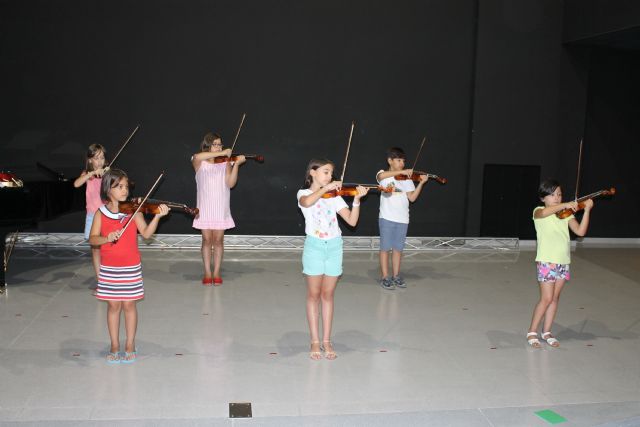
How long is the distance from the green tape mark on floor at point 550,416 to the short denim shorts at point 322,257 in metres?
1.53

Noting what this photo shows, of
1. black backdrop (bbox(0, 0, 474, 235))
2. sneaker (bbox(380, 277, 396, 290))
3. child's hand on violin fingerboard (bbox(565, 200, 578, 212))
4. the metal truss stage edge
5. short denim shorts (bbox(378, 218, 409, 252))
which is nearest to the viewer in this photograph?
child's hand on violin fingerboard (bbox(565, 200, 578, 212))

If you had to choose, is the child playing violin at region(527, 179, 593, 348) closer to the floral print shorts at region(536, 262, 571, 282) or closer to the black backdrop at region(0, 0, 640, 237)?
the floral print shorts at region(536, 262, 571, 282)

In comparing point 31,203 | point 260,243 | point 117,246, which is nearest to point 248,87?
point 260,243

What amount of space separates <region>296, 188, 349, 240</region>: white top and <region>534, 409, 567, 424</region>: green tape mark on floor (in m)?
1.67

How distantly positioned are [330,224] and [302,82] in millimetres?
4793

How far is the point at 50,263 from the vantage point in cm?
745

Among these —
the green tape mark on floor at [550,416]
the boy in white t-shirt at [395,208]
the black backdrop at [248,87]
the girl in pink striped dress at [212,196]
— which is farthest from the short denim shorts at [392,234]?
the green tape mark on floor at [550,416]

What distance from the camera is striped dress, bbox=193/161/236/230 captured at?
6.52 metres

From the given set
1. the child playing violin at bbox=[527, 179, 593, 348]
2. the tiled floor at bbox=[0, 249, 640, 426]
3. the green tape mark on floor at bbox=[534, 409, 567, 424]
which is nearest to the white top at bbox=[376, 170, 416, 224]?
the tiled floor at bbox=[0, 249, 640, 426]

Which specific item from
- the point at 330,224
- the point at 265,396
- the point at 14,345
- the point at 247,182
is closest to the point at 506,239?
the point at 247,182

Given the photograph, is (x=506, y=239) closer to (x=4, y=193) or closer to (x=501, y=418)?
(x=501, y=418)

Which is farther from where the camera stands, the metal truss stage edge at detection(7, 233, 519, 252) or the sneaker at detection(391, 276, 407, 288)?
the metal truss stage edge at detection(7, 233, 519, 252)

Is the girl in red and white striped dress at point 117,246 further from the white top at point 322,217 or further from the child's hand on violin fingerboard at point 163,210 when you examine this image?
the white top at point 322,217

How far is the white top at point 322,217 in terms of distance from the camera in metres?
4.50
